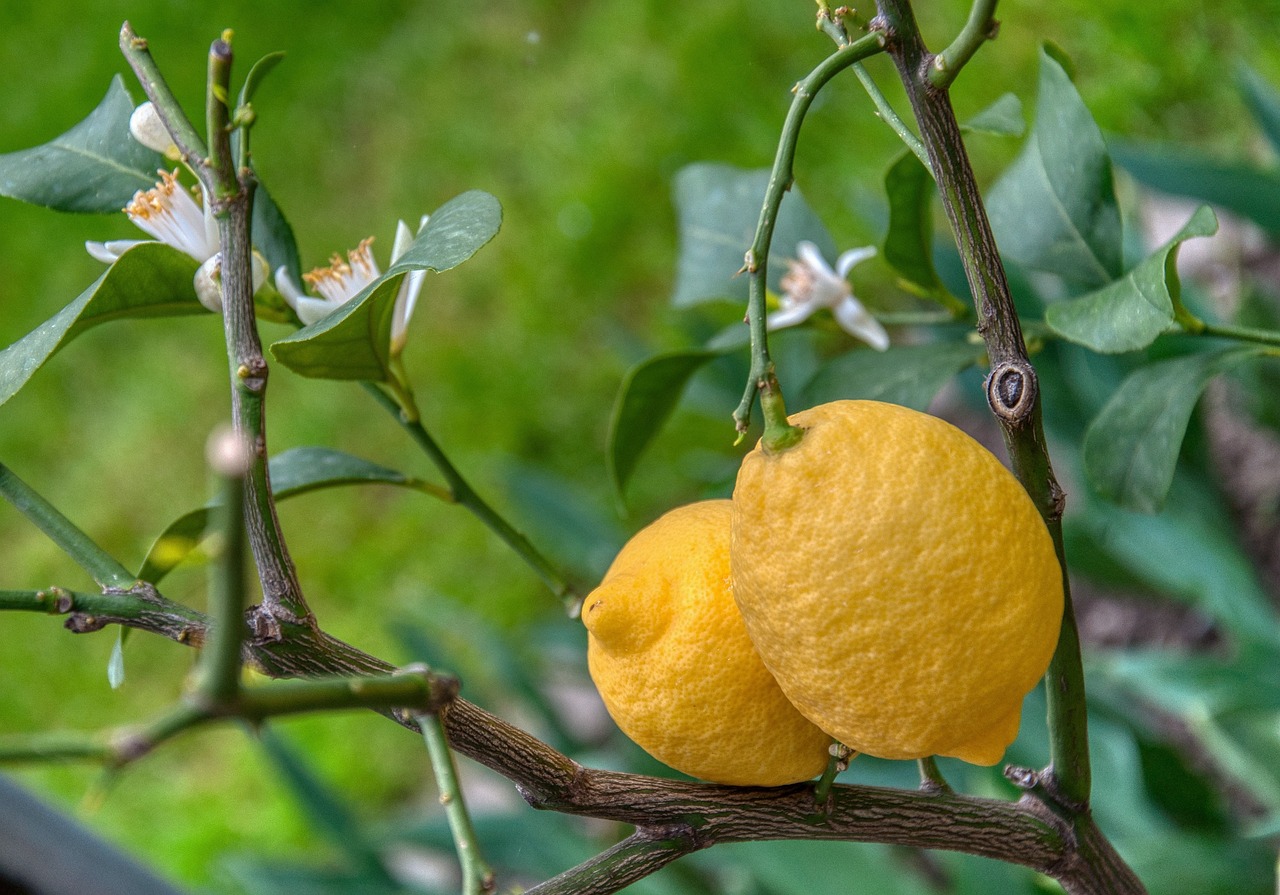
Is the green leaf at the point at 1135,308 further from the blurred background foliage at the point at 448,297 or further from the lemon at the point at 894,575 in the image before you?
the blurred background foliage at the point at 448,297

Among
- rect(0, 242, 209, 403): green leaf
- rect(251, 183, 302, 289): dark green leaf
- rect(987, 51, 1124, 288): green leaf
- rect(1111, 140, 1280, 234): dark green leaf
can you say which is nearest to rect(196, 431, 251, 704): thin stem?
rect(0, 242, 209, 403): green leaf

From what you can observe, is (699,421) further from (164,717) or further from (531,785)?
(164,717)

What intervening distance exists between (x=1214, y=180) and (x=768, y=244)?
626mm

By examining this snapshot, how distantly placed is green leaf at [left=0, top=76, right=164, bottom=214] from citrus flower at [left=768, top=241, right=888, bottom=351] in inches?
10.6

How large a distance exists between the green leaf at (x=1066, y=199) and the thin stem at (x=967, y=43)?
0.56ft

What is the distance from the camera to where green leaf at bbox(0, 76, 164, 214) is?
43 centimetres

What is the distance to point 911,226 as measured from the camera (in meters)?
0.49

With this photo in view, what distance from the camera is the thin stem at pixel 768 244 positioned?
294mm

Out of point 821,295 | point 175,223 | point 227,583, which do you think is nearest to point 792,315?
point 821,295

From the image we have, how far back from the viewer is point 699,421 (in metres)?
1.60

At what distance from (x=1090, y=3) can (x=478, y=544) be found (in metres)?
1.08

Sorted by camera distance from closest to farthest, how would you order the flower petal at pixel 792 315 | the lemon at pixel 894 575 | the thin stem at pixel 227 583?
the thin stem at pixel 227 583 < the lemon at pixel 894 575 < the flower petal at pixel 792 315

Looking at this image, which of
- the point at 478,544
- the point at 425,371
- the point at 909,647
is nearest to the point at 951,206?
the point at 909,647

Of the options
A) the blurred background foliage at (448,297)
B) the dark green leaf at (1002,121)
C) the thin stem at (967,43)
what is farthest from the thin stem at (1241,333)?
the blurred background foliage at (448,297)
